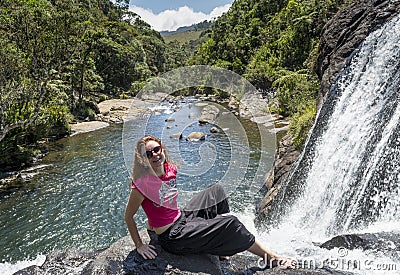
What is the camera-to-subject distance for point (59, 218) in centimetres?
1109

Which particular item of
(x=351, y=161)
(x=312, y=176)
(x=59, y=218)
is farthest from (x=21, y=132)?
(x=351, y=161)

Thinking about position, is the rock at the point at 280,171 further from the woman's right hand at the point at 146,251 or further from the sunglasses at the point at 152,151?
the sunglasses at the point at 152,151

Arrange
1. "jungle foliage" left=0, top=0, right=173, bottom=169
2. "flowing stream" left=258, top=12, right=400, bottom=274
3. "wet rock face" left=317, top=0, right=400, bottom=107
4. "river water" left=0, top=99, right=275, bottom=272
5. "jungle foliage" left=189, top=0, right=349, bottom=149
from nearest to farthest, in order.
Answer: "flowing stream" left=258, top=12, right=400, bottom=274
"wet rock face" left=317, top=0, right=400, bottom=107
"river water" left=0, top=99, right=275, bottom=272
"jungle foliage" left=0, top=0, right=173, bottom=169
"jungle foliage" left=189, top=0, right=349, bottom=149

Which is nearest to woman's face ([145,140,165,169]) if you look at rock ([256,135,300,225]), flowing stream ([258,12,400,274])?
flowing stream ([258,12,400,274])

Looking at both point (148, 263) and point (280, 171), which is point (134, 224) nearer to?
point (148, 263)

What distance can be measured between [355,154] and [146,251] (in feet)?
17.5

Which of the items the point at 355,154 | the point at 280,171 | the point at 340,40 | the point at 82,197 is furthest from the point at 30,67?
the point at 355,154

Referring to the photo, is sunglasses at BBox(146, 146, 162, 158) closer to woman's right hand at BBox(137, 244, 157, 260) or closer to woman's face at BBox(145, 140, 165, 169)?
woman's face at BBox(145, 140, 165, 169)

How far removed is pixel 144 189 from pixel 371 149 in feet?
16.8

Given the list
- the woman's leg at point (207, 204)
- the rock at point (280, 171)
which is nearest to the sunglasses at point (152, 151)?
the woman's leg at point (207, 204)

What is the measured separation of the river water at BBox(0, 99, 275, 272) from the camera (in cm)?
962

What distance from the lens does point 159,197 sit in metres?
3.48

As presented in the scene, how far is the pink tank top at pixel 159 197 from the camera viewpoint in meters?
3.40

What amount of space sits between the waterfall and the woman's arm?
4.04 meters
